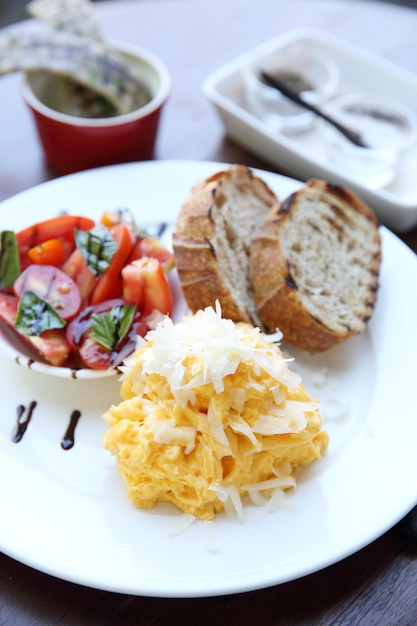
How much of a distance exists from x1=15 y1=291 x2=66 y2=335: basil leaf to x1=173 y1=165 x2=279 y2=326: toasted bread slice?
0.38 meters

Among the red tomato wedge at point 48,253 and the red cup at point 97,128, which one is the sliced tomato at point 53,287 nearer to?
the red tomato wedge at point 48,253

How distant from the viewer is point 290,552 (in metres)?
1.46

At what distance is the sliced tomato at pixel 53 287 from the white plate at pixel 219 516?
0.20 meters

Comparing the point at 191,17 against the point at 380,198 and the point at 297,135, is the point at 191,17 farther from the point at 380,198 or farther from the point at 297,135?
the point at 380,198

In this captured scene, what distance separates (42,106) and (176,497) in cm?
159

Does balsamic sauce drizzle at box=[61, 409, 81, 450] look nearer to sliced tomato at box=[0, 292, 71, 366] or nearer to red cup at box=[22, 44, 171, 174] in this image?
sliced tomato at box=[0, 292, 71, 366]

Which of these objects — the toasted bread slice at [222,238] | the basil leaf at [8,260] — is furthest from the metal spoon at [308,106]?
the basil leaf at [8,260]

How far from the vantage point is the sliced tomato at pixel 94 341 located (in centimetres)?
183

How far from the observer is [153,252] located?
80.4 inches

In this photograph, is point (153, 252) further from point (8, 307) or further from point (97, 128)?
point (97, 128)

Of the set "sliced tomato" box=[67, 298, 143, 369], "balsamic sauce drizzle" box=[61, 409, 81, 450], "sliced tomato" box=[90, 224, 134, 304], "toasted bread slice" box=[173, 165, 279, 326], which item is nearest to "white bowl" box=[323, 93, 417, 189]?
"toasted bread slice" box=[173, 165, 279, 326]

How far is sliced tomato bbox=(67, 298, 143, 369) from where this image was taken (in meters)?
1.83

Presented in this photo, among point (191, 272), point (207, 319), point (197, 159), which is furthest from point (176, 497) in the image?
point (197, 159)

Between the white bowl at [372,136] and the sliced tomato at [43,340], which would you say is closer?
the sliced tomato at [43,340]
